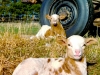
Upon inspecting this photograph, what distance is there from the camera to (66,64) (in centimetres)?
469

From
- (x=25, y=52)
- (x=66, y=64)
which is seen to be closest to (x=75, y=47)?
(x=66, y=64)

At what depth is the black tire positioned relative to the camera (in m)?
9.35

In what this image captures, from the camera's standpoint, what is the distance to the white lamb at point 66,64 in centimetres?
452

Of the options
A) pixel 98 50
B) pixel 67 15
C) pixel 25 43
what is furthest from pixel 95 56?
pixel 67 15

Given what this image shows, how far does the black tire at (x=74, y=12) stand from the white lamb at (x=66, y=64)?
457 centimetres

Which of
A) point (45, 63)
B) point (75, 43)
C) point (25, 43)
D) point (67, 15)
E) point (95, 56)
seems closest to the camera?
point (75, 43)

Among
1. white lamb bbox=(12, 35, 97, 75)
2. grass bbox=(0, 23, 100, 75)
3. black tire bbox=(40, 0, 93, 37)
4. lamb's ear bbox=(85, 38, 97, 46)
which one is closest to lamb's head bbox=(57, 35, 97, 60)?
white lamb bbox=(12, 35, 97, 75)

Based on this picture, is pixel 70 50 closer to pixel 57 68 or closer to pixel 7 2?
pixel 57 68

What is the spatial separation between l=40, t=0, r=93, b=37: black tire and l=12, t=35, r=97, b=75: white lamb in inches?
180

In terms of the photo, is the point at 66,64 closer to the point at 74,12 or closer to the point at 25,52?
the point at 25,52

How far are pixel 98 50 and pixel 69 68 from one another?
1.79 metres

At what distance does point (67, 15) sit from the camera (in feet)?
31.6

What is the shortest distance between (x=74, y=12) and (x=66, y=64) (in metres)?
5.13

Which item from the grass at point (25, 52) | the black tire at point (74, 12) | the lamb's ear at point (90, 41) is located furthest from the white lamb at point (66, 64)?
the black tire at point (74, 12)
